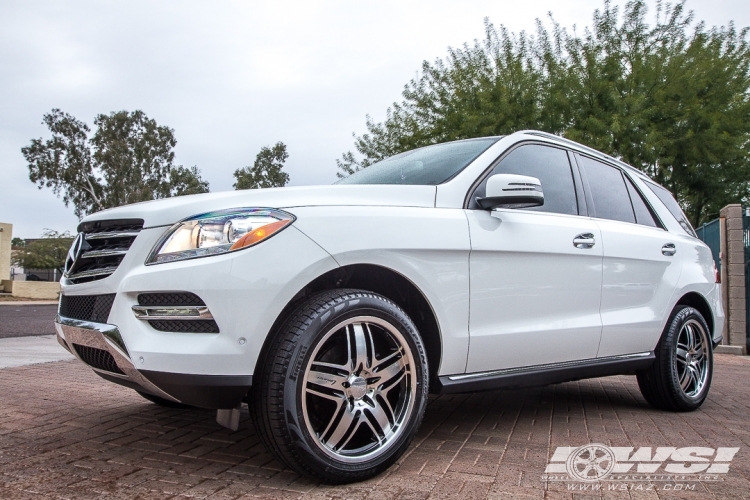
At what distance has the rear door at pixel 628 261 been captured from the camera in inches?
162

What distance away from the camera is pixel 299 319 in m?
2.61

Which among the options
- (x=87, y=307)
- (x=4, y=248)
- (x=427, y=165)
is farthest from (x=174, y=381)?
(x=4, y=248)

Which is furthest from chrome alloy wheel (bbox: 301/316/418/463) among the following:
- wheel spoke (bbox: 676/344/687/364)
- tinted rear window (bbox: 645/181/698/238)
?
tinted rear window (bbox: 645/181/698/238)

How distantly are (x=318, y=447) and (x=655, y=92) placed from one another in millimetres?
16054

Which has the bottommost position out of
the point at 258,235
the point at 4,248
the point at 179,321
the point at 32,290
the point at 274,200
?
the point at 32,290

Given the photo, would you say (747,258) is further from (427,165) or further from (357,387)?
(357,387)

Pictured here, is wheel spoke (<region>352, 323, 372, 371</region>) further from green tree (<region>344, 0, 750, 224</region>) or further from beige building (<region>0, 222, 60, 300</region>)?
beige building (<region>0, 222, 60, 300</region>)

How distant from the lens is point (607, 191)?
180 inches

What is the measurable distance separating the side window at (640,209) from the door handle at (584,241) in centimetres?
94

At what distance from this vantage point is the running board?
3219mm

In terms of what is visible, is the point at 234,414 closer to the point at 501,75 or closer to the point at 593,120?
the point at 593,120

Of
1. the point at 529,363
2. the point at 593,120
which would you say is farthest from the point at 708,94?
the point at 529,363

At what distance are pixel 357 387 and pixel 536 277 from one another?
1309 mm

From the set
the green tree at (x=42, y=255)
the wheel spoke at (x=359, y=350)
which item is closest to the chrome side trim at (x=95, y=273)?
the wheel spoke at (x=359, y=350)
